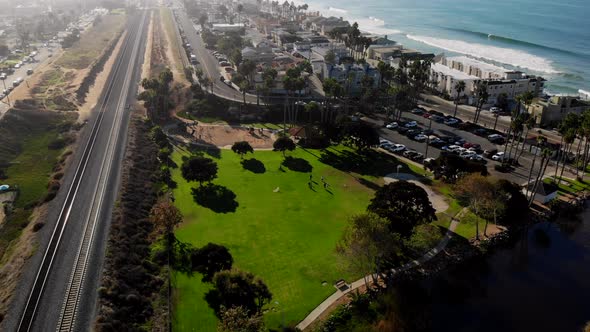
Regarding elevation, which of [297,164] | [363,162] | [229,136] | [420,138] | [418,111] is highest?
[418,111]

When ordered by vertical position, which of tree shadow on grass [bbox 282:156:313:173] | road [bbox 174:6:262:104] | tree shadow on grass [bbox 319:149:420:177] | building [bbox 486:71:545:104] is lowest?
tree shadow on grass [bbox 282:156:313:173]

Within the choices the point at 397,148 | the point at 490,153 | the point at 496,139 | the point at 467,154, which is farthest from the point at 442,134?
the point at 397,148

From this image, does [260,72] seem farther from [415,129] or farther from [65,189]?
[65,189]

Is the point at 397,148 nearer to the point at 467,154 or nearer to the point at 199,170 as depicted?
the point at 467,154

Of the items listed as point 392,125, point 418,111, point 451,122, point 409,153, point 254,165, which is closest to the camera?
point 254,165

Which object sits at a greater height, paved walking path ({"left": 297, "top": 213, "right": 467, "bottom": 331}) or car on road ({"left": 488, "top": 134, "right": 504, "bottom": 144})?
car on road ({"left": 488, "top": 134, "right": 504, "bottom": 144})

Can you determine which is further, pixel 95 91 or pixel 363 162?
pixel 95 91

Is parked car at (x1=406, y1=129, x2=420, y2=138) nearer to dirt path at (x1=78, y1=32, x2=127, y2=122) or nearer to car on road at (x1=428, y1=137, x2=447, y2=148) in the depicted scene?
car on road at (x1=428, y1=137, x2=447, y2=148)

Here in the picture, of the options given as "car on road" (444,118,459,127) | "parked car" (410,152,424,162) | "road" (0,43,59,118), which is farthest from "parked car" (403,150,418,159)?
"road" (0,43,59,118)
